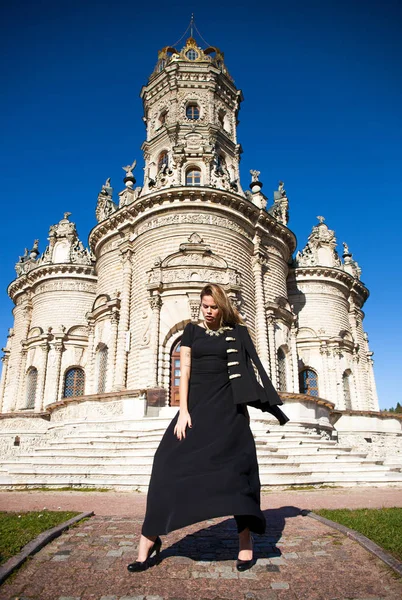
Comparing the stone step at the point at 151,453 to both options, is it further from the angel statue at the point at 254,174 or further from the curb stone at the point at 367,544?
the angel statue at the point at 254,174

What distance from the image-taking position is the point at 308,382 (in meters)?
29.7

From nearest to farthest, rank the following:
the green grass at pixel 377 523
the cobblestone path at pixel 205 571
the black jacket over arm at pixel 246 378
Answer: the cobblestone path at pixel 205 571 → the black jacket over arm at pixel 246 378 → the green grass at pixel 377 523

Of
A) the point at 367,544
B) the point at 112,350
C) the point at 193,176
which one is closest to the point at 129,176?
the point at 193,176

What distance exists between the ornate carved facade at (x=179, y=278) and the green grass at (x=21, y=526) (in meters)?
14.4

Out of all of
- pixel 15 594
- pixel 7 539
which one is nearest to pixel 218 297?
pixel 15 594

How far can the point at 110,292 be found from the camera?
2575 centimetres

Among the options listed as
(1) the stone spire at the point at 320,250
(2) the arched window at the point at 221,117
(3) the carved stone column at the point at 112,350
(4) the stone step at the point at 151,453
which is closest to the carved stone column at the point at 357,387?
(1) the stone spire at the point at 320,250

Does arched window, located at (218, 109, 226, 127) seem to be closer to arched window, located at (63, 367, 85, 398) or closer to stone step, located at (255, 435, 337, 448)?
arched window, located at (63, 367, 85, 398)

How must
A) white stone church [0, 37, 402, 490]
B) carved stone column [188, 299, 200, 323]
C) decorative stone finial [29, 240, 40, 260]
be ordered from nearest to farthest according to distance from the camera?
white stone church [0, 37, 402, 490] < carved stone column [188, 299, 200, 323] < decorative stone finial [29, 240, 40, 260]

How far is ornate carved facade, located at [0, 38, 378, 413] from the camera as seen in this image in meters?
22.4

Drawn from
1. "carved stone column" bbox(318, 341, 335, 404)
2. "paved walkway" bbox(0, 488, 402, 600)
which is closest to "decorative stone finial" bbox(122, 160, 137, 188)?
"carved stone column" bbox(318, 341, 335, 404)

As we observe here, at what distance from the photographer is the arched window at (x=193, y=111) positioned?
31.3 metres

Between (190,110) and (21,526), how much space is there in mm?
31367

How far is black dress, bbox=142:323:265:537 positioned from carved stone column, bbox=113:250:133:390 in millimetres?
18014
